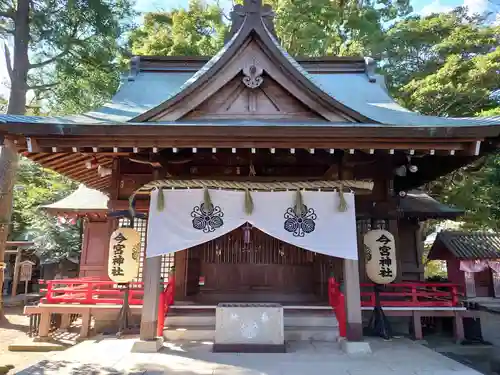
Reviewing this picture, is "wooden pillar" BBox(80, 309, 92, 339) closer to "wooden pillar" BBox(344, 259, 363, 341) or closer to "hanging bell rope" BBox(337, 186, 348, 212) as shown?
"wooden pillar" BBox(344, 259, 363, 341)

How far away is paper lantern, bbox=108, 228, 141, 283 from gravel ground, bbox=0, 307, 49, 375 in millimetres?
1875

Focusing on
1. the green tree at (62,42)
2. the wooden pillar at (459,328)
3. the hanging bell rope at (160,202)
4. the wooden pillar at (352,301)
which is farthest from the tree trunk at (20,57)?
the wooden pillar at (459,328)

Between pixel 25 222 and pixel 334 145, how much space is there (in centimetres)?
2091

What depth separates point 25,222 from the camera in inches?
810

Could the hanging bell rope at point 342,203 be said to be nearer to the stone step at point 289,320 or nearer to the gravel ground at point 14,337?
the stone step at point 289,320

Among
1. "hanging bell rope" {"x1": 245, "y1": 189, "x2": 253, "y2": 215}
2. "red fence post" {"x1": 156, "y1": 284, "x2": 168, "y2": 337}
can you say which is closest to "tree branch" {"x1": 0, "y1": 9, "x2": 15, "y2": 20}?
"red fence post" {"x1": 156, "y1": 284, "x2": 168, "y2": 337}

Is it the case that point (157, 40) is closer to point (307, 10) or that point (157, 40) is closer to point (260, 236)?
point (307, 10)

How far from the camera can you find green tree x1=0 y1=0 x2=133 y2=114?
12.5m

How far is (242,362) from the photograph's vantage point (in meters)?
5.48

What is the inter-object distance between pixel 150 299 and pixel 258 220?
2.32 m

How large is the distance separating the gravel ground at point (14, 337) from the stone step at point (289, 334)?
2.36 meters

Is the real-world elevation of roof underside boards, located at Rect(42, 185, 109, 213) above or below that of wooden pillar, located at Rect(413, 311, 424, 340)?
above

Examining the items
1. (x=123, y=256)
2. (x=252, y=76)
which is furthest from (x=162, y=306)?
(x=252, y=76)

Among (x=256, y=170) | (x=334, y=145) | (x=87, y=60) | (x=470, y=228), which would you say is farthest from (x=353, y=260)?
(x=470, y=228)
